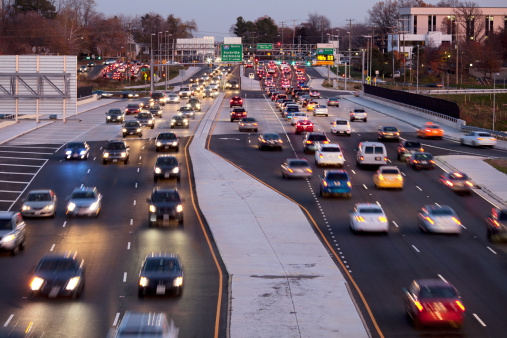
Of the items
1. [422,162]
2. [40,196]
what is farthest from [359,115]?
[40,196]

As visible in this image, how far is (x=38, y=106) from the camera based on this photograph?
4019cm

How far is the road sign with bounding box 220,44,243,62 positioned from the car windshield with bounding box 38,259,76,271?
95.8 m

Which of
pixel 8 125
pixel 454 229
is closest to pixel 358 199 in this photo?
pixel 454 229

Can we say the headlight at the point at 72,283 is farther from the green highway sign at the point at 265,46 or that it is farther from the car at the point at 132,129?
the green highway sign at the point at 265,46

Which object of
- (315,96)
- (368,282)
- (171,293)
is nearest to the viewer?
(171,293)

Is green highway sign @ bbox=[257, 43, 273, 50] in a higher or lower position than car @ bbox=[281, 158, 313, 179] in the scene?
higher

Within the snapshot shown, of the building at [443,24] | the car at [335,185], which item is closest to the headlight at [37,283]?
the car at [335,185]

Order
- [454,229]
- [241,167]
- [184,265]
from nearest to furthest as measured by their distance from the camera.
→ [184,265]
[454,229]
[241,167]

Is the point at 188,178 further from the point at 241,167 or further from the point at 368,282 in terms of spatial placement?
the point at 368,282

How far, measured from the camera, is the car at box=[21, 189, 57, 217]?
3697 cm

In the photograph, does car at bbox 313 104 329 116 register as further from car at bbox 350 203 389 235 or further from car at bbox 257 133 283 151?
car at bbox 350 203 389 235

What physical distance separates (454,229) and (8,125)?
50711 millimetres

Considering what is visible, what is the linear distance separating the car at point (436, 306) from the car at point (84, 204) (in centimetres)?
2022

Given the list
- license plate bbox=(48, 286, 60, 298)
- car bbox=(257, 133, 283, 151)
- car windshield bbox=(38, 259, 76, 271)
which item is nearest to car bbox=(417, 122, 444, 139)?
car bbox=(257, 133, 283, 151)
